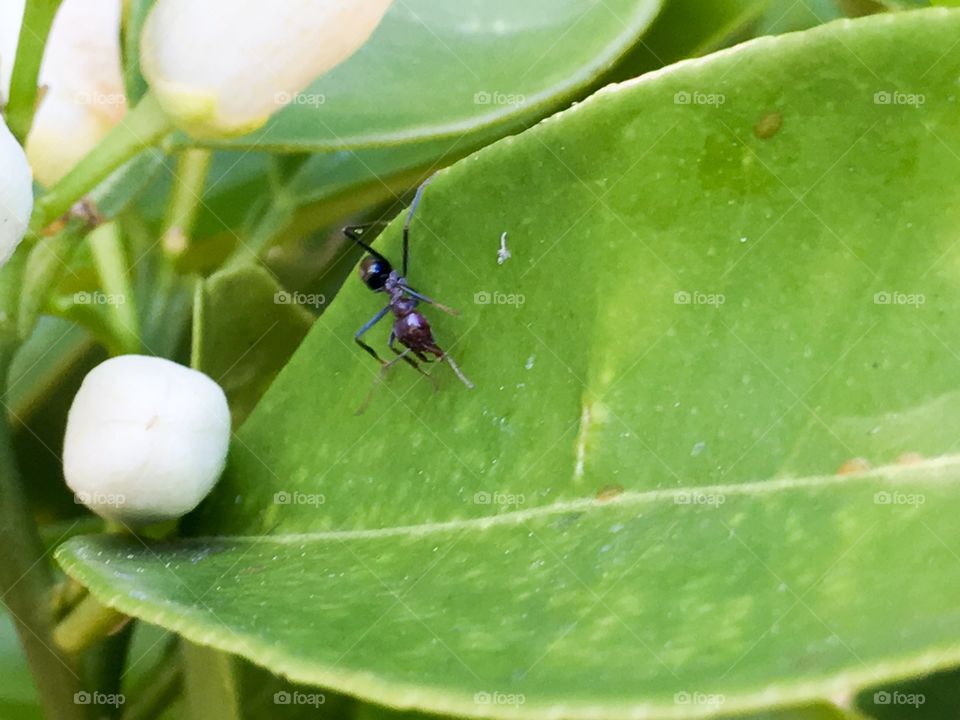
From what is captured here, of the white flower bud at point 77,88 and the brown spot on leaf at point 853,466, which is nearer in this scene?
the brown spot on leaf at point 853,466

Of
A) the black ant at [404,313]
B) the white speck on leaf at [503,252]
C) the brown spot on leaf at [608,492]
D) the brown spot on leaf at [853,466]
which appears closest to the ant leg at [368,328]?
the black ant at [404,313]

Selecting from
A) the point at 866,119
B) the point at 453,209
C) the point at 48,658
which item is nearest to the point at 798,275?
the point at 866,119

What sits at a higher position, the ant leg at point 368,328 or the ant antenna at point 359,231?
the ant antenna at point 359,231

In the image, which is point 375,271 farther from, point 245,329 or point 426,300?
point 245,329

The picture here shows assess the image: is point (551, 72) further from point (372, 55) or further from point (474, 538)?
point (474, 538)

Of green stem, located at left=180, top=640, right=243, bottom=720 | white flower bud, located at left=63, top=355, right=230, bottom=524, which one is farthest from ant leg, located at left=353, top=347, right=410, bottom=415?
green stem, located at left=180, top=640, right=243, bottom=720

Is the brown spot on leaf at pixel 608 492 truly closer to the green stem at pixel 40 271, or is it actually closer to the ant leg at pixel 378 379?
the ant leg at pixel 378 379
